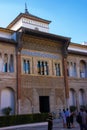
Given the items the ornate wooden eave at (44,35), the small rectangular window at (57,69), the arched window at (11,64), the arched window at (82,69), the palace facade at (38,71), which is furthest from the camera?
the arched window at (82,69)

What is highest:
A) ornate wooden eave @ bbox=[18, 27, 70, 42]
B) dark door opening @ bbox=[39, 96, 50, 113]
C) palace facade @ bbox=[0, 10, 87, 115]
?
ornate wooden eave @ bbox=[18, 27, 70, 42]

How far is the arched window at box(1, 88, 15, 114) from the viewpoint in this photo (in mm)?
22545

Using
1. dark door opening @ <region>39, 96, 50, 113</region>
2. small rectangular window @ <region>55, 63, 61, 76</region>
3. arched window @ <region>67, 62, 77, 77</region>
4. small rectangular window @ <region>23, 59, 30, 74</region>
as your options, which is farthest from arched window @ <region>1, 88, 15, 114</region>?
arched window @ <region>67, 62, 77, 77</region>

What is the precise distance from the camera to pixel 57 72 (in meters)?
27.2

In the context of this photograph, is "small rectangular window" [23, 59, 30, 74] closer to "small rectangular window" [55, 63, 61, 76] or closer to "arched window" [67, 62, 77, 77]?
"small rectangular window" [55, 63, 61, 76]

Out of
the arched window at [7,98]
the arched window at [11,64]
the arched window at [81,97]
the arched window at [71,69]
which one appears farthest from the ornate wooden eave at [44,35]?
the arched window at [81,97]

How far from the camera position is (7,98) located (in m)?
22.9

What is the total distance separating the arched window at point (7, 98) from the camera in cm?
2255

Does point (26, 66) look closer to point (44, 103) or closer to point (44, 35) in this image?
point (44, 35)

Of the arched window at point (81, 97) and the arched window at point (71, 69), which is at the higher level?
the arched window at point (71, 69)

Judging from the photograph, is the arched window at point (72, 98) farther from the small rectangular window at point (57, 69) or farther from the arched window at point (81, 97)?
the small rectangular window at point (57, 69)

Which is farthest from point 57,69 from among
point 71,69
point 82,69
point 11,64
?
point 11,64

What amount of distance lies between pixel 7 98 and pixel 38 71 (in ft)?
16.8

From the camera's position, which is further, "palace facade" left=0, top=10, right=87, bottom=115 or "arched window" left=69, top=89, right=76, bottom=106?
"arched window" left=69, top=89, right=76, bottom=106
